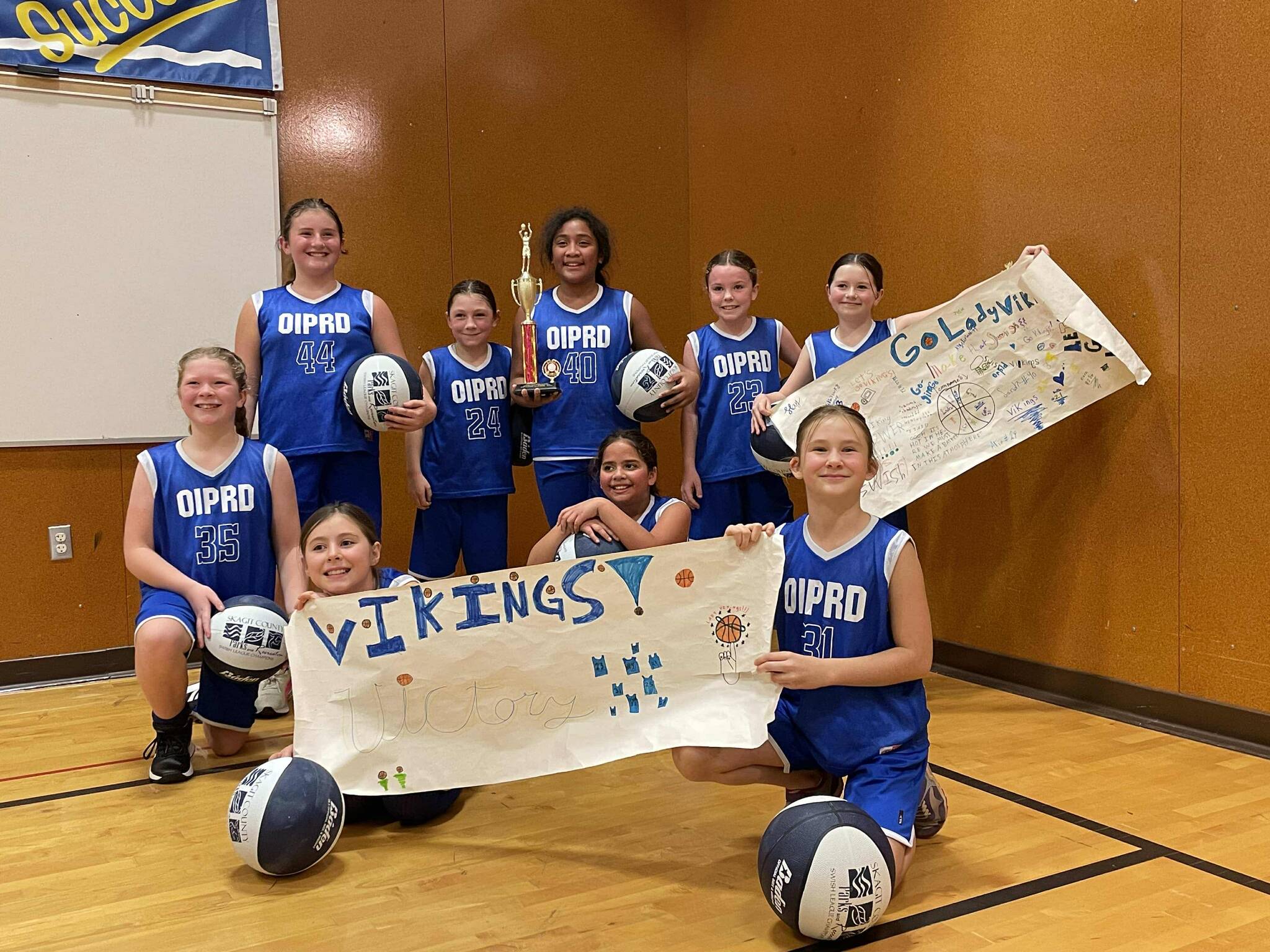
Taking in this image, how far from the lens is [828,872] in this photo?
203 cm

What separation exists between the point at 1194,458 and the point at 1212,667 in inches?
26.0

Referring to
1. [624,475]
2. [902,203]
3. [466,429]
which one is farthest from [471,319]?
[902,203]

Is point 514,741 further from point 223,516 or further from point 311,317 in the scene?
point 311,317

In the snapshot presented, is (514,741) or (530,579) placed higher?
(530,579)

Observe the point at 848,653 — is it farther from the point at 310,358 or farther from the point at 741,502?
the point at 310,358

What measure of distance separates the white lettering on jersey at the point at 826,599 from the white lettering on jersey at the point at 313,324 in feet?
6.71

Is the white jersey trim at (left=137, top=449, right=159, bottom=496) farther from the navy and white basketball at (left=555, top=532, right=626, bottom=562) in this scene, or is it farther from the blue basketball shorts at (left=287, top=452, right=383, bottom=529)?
the navy and white basketball at (left=555, top=532, right=626, bottom=562)

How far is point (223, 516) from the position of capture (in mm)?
3395

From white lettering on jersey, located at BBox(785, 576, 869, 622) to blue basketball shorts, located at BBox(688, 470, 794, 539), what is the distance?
1.51m

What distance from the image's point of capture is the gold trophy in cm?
371

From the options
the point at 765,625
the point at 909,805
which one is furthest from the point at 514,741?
the point at 909,805

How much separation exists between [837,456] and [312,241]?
2.25 metres

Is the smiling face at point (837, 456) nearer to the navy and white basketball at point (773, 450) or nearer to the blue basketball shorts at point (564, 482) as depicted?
the navy and white basketball at point (773, 450)

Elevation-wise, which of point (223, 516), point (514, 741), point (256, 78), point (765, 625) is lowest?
point (514, 741)
